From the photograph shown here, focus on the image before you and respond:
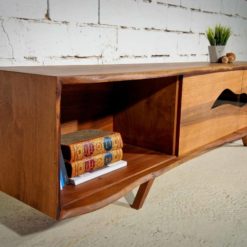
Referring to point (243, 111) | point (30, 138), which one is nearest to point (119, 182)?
point (30, 138)

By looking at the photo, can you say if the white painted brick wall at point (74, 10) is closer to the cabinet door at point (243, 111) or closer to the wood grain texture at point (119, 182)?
the wood grain texture at point (119, 182)

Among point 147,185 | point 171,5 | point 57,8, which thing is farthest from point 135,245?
point 171,5

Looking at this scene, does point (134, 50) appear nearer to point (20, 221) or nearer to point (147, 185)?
point (147, 185)

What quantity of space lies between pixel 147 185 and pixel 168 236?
16cm

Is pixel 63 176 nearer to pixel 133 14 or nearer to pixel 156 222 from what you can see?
pixel 156 222

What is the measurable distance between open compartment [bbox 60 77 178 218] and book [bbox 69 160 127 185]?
1cm

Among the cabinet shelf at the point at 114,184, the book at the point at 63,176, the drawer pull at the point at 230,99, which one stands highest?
the drawer pull at the point at 230,99

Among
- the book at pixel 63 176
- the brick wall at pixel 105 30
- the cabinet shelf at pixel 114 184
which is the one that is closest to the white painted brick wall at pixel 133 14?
the brick wall at pixel 105 30

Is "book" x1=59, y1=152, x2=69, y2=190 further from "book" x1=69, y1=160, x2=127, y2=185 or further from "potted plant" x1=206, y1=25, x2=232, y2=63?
"potted plant" x1=206, y1=25, x2=232, y2=63

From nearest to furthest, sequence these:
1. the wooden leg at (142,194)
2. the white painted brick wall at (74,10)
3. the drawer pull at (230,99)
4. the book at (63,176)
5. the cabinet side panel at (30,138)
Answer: the cabinet side panel at (30,138), the book at (63,176), the wooden leg at (142,194), the white painted brick wall at (74,10), the drawer pull at (230,99)

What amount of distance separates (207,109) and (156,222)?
1.36 feet

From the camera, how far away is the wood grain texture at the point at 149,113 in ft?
3.17

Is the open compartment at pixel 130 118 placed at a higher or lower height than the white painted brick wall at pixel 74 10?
lower

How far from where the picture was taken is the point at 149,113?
1.02 m
